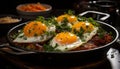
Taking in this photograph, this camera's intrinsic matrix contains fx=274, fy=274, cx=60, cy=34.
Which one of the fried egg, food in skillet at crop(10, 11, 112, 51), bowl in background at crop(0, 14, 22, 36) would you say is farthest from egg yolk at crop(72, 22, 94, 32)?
bowl in background at crop(0, 14, 22, 36)

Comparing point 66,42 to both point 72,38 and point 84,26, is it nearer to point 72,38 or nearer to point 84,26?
point 72,38

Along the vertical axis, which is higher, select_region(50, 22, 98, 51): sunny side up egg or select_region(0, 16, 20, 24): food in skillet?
select_region(0, 16, 20, 24): food in skillet

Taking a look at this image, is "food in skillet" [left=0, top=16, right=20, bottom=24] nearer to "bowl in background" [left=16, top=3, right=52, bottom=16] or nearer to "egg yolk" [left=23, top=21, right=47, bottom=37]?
"bowl in background" [left=16, top=3, right=52, bottom=16]

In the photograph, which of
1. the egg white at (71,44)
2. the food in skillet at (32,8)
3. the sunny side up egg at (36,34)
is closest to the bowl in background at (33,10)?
the food in skillet at (32,8)

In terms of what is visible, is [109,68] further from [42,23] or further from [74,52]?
[42,23]

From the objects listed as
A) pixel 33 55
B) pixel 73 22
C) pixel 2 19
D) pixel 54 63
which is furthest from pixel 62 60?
pixel 2 19

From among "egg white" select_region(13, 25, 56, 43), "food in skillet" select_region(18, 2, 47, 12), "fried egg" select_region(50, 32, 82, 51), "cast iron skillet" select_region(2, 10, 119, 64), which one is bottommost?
"cast iron skillet" select_region(2, 10, 119, 64)

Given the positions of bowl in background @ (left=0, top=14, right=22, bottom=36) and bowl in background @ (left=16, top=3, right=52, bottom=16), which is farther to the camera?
bowl in background @ (left=16, top=3, right=52, bottom=16)

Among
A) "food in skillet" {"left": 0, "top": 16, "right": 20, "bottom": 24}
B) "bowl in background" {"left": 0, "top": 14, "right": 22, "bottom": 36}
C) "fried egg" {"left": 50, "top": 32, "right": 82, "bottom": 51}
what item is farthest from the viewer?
"food in skillet" {"left": 0, "top": 16, "right": 20, "bottom": 24}

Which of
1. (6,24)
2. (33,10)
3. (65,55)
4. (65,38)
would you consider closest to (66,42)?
(65,38)
